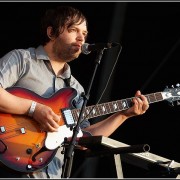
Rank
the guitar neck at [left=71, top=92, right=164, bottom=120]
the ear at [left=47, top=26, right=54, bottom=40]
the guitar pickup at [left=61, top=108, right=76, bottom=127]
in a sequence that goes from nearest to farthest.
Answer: the guitar pickup at [left=61, top=108, right=76, bottom=127] → the guitar neck at [left=71, top=92, right=164, bottom=120] → the ear at [left=47, top=26, right=54, bottom=40]

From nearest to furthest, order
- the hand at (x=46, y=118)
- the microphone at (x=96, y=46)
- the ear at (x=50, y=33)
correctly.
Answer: the microphone at (x=96, y=46)
the hand at (x=46, y=118)
the ear at (x=50, y=33)

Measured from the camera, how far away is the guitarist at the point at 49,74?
2.76 m

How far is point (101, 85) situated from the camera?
4.68 meters

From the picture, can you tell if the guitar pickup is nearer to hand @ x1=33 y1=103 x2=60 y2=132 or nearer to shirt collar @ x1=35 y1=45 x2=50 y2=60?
hand @ x1=33 y1=103 x2=60 y2=132

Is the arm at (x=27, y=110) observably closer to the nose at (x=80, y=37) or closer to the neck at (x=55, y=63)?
the neck at (x=55, y=63)

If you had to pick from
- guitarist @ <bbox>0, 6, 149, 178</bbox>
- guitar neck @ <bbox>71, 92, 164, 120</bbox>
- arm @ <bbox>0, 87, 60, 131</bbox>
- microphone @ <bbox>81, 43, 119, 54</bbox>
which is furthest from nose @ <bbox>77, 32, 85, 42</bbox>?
arm @ <bbox>0, 87, 60, 131</bbox>

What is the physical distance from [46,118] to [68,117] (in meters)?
0.17

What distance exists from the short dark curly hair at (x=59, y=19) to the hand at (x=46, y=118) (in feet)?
2.08

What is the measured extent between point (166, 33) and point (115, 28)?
503 mm

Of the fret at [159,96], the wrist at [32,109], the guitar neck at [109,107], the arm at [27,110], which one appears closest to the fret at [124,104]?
the guitar neck at [109,107]

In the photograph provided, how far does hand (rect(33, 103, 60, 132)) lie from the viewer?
9.06 ft

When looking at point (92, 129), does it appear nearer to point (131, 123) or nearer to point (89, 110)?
point (89, 110)

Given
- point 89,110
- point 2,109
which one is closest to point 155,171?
point 89,110

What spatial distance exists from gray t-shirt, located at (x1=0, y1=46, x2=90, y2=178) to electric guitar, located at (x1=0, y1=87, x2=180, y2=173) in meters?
0.06
